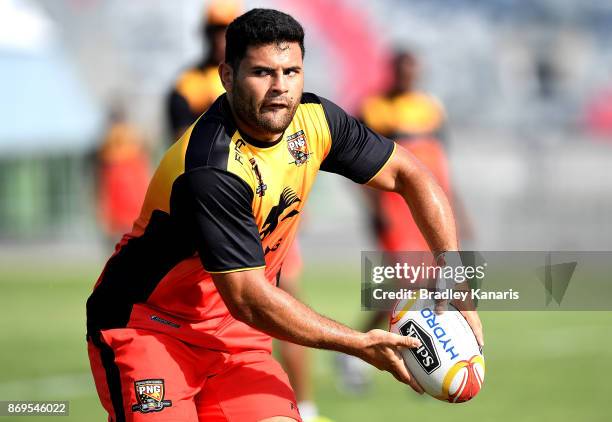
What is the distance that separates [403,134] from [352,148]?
5.37 metres

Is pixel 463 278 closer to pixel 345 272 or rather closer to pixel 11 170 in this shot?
pixel 345 272

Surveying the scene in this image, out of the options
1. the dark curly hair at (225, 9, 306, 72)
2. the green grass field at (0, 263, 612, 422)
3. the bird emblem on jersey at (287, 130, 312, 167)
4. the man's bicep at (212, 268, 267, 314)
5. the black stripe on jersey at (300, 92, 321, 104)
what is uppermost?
the dark curly hair at (225, 9, 306, 72)

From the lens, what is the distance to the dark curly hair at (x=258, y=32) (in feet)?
14.1

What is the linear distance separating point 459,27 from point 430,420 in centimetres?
2523

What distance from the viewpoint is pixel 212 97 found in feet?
25.1

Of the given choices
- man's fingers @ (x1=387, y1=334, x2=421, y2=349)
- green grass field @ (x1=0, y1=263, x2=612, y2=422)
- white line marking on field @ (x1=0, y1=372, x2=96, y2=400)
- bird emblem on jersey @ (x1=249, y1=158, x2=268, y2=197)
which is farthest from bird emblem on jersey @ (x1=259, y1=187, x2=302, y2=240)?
white line marking on field @ (x1=0, y1=372, x2=96, y2=400)

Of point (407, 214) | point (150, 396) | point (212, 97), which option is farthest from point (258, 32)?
point (407, 214)

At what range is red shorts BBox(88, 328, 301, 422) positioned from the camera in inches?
178

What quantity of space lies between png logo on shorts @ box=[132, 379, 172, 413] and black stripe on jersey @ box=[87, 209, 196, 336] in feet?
1.17

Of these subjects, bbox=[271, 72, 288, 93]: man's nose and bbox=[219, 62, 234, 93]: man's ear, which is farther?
bbox=[219, 62, 234, 93]: man's ear

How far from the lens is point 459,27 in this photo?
3173 centimetres

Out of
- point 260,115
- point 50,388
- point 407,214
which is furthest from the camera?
point 407,214

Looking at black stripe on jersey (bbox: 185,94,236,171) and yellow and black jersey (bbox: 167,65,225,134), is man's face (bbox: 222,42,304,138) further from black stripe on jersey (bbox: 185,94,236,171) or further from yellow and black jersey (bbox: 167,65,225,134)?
yellow and black jersey (bbox: 167,65,225,134)

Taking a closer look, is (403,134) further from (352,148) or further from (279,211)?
(279,211)
